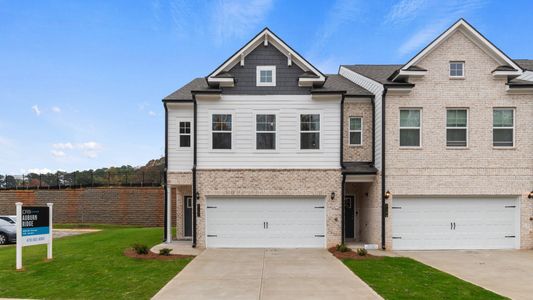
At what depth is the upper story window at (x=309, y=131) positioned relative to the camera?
1498 cm

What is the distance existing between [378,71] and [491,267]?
10.6m

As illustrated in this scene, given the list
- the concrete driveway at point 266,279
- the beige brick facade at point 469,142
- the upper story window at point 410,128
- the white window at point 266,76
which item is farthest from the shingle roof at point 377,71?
the concrete driveway at point 266,279

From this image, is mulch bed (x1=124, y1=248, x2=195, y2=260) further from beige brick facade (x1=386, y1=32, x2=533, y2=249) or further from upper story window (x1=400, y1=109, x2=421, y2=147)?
upper story window (x1=400, y1=109, x2=421, y2=147)

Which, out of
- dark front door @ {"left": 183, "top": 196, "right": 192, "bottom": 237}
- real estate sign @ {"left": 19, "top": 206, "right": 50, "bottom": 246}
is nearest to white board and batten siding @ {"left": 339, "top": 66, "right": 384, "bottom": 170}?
dark front door @ {"left": 183, "top": 196, "right": 192, "bottom": 237}

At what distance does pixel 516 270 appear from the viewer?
11.0 metres

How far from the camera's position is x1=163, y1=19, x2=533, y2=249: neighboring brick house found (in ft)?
47.8

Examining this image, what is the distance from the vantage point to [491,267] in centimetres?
1144

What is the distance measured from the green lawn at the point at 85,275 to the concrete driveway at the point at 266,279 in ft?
2.19

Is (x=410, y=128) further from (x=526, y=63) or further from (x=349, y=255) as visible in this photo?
(x=526, y=63)

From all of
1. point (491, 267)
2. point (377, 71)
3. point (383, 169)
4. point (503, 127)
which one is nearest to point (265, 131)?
point (383, 169)

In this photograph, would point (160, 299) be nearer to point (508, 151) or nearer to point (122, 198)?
point (508, 151)

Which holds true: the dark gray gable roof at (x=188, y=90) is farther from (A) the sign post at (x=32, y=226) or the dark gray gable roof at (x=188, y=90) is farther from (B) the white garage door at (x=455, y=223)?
(B) the white garage door at (x=455, y=223)

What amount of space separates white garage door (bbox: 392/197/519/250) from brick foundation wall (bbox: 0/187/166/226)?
60.8 ft

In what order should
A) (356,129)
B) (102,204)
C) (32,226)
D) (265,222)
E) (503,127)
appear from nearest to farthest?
(32,226), (503,127), (265,222), (356,129), (102,204)
